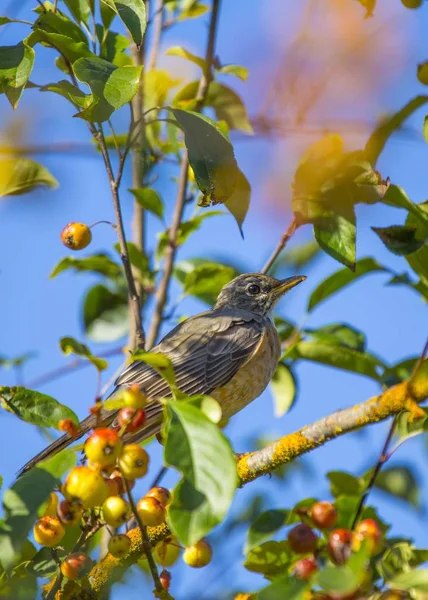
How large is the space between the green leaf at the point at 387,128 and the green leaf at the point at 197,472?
4.94ft

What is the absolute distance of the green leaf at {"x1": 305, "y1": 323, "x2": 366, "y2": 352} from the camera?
14.9ft

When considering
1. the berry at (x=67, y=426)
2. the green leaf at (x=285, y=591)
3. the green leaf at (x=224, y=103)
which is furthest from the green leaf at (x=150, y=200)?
the green leaf at (x=285, y=591)

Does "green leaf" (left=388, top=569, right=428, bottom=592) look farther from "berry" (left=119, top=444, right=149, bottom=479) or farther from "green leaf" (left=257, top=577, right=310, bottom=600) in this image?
"berry" (left=119, top=444, right=149, bottom=479)

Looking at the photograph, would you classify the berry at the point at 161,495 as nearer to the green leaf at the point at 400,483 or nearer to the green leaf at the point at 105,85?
the green leaf at the point at 105,85

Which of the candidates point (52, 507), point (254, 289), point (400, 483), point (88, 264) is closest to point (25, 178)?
point (88, 264)

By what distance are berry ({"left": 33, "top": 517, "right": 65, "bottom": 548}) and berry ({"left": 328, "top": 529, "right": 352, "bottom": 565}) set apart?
93cm

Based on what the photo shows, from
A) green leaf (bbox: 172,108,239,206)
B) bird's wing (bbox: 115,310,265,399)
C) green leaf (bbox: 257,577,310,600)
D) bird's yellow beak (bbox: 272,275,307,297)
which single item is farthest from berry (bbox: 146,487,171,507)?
bird's yellow beak (bbox: 272,275,307,297)

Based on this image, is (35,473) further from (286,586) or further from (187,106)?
(187,106)

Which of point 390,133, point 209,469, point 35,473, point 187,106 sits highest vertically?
point 187,106

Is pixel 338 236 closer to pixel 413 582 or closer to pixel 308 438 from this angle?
pixel 308 438

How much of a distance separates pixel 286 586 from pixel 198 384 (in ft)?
11.2

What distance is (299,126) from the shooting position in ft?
8.02

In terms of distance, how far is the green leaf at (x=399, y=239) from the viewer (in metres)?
3.10

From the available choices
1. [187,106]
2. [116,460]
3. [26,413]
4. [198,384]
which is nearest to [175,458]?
[116,460]
